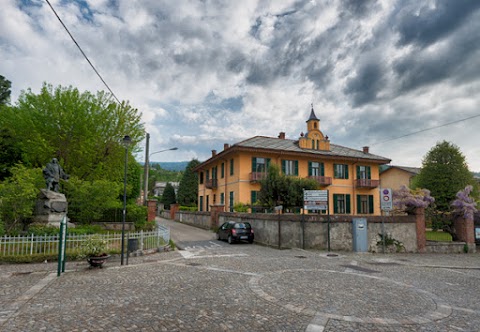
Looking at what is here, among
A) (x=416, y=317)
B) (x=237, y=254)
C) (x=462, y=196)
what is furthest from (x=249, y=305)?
(x=462, y=196)

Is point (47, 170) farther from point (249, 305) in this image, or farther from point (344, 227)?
point (344, 227)

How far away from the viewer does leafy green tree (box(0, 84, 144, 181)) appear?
21031 millimetres

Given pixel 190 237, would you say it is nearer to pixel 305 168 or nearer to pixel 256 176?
pixel 256 176

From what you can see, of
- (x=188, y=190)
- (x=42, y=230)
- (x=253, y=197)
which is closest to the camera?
(x=42, y=230)

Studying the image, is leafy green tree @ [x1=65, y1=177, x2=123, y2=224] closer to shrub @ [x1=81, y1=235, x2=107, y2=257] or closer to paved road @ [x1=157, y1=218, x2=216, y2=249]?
paved road @ [x1=157, y1=218, x2=216, y2=249]

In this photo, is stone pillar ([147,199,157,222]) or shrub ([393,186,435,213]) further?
stone pillar ([147,199,157,222])

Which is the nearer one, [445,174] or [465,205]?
[465,205]

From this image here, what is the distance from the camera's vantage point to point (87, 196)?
1805 centimetres

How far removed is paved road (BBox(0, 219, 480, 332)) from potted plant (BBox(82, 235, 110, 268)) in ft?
1.19

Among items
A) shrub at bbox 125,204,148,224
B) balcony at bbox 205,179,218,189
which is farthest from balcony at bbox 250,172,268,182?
shrub at bbox 125,204,148,224

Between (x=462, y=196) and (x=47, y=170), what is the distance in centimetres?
2169

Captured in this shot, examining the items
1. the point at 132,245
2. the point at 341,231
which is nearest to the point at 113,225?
the point at 132,245

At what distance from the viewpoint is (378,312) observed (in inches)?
225

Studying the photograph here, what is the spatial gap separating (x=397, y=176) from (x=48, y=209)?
4507 centimetres
